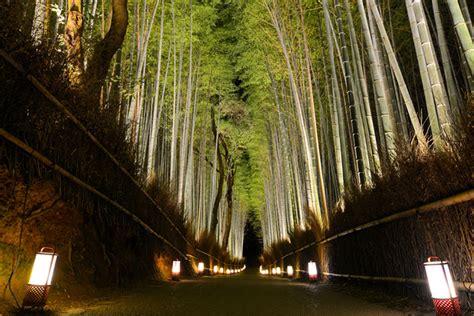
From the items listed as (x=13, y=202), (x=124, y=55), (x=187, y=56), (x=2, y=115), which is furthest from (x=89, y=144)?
(x=187, y=56)

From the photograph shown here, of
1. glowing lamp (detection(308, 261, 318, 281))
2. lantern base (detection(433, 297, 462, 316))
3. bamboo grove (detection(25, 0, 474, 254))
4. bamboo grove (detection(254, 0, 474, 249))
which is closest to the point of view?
lantern base (detection(433, 297, 462, 316))

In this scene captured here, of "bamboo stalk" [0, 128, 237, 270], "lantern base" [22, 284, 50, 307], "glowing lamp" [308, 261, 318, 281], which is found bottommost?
"lantern base" [22, 284, 50, 307]

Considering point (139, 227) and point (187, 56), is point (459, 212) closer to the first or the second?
point (139, 227)

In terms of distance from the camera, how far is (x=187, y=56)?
9.88 meters

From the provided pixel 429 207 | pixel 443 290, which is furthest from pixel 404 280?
pixel 443 290

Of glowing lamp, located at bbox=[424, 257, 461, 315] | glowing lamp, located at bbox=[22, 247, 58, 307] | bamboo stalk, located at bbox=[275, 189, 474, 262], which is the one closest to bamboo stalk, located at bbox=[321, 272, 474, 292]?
glowing lamp, located at bbox=[424, 257, 461, 315]

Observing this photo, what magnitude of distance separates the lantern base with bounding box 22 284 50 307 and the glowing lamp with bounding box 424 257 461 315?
91.9 inches

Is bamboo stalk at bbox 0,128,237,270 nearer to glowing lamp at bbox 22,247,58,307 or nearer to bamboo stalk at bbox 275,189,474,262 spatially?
glowing lamp at bbox 22,247,58,307

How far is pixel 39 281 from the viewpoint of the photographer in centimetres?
226

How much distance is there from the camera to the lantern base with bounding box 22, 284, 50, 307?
7.29 feet

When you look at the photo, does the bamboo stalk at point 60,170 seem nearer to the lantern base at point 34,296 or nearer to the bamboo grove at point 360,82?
the lantern base at point 34,296

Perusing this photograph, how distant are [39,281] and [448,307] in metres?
2.40

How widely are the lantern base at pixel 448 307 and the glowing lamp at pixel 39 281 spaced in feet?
7.67

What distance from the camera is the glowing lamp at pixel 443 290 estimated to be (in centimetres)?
199
